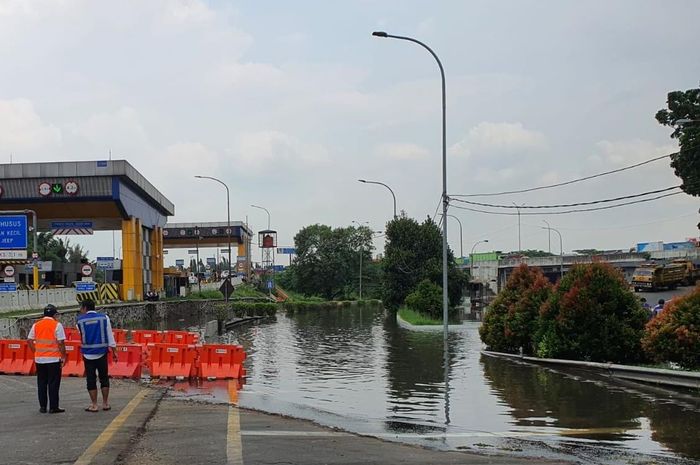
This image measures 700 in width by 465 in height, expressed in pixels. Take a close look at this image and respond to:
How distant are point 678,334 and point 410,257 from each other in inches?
1466

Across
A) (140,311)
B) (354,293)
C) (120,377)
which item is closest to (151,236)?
(140,311)

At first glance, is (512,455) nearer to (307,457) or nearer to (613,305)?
(307,457)

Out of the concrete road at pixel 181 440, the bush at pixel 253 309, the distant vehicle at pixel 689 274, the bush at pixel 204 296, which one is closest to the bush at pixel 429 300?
the bush at pixel 253 309

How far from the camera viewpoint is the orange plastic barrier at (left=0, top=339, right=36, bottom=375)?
16.1 meters

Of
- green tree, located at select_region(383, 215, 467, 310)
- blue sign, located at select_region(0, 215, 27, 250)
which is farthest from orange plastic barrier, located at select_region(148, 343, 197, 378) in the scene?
green tree, located at select_region(383, 215, 467, 310)

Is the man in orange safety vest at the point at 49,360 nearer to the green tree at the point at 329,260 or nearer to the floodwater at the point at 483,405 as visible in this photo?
the floodwater at the point at 483,405

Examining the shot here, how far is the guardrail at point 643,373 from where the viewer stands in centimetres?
1316

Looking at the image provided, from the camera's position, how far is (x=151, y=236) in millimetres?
69438

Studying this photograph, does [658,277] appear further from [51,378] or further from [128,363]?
[51,378]

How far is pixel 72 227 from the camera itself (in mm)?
52281

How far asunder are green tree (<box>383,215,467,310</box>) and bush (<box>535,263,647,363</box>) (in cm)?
3249

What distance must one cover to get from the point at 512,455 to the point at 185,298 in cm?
6101

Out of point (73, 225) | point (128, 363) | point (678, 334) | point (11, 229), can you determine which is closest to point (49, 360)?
point (128, 363)

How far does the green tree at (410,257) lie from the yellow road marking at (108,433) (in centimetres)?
3946
